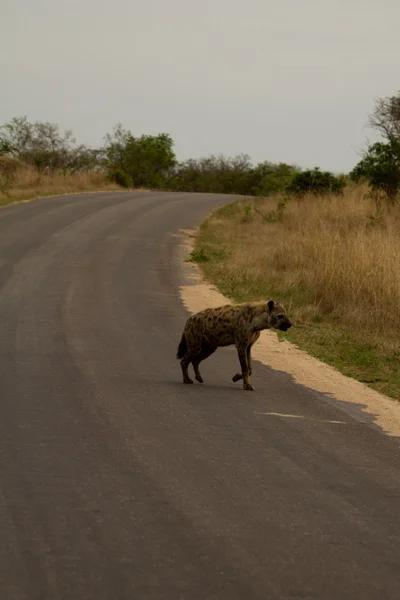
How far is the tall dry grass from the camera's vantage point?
51.5 ft

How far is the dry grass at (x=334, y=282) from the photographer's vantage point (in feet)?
43.3

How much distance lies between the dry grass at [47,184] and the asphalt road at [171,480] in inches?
924

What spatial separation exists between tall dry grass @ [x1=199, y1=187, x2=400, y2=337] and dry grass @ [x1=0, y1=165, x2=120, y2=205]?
35.1ft

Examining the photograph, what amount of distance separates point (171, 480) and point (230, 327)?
4034 mm

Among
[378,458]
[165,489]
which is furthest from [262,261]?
[165,489]

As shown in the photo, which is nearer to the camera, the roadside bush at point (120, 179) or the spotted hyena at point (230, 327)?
the spotted hyena at point (230, 327)

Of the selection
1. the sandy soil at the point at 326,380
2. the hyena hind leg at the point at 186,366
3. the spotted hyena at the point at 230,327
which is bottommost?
the sandy soil at the point at 326,380

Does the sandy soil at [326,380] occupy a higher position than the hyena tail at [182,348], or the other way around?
the hyena tail at [182,348]

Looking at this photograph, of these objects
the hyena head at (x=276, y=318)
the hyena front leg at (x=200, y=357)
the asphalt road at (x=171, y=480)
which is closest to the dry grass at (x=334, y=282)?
the hyena head at (x=276, y=318)

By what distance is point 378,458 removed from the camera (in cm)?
782

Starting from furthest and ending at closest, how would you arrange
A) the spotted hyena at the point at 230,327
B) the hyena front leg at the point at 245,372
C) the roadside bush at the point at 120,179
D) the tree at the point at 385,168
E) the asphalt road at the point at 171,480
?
the roadside bush at the point at 120,179, the tree at the point at 385,168, the spotted hyena at the point at 230,327, the hyena front leg at the point at 245,372, the asphalt road at the point at 171,480

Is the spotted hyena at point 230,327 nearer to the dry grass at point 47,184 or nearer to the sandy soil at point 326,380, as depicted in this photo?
the sandy soil at point 326,380

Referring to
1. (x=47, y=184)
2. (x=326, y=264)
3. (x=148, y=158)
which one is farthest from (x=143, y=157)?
(x=326, y=264)

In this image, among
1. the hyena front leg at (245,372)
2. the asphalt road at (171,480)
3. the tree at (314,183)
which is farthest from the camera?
the tree at (314,183)
